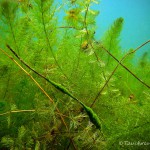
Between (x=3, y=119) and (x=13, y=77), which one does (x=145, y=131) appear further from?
(x=13, y=77)

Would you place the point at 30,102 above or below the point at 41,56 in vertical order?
below

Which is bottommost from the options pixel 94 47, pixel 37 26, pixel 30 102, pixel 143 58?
pixel 30 102

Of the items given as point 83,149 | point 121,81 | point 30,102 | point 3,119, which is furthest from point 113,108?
point 121,81

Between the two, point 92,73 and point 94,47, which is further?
point 92,73

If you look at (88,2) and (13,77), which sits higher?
(88,2)

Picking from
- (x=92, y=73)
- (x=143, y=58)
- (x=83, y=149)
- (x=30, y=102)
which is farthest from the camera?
(x=143, y=58)

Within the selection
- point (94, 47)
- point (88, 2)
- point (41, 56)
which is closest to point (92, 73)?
point (94, 47)

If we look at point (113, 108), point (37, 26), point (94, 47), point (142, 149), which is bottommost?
point (142, 149)

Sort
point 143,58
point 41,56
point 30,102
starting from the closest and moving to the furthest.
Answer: point 30,102, point 41,56, point 143,58

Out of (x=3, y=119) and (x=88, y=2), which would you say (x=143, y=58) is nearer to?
(x=88, y=2)
